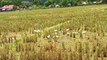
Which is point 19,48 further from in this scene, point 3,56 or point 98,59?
point 98,59

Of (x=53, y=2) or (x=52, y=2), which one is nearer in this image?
(x=52, y=2)

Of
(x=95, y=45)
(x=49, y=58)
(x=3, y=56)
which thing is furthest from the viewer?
(x=95, y=45)

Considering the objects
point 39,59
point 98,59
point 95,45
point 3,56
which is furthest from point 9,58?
point 95,45

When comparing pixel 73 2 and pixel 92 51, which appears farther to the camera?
pixel 73 2

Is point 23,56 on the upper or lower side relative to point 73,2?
upper

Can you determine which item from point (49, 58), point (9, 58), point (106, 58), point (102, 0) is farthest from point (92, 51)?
point (102, 0)

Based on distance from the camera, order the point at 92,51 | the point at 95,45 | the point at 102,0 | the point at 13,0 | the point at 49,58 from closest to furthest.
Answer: the point at 49,58
the point at 92,51
the point at 95,45
the point at 102,0
the point at 13,0

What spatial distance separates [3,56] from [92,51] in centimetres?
218

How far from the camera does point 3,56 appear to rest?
7.64 m

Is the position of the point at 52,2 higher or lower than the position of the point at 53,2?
higher

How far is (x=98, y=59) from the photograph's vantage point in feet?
23.5

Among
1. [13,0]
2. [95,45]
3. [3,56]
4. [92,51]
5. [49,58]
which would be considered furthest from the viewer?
[13,0]

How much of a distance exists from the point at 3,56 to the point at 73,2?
2304 inches

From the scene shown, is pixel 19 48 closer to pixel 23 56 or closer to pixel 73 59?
pixel 23 56
